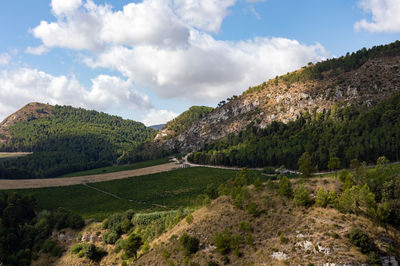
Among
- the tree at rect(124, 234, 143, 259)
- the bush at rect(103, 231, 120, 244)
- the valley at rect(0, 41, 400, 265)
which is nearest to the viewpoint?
the valley at rect(0, 41, 400, 265)

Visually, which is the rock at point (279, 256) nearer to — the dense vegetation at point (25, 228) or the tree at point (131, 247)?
the tree at point (131, 247)

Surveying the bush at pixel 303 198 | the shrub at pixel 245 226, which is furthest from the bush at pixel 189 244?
the bush at pixel 303 198

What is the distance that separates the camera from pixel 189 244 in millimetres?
53812

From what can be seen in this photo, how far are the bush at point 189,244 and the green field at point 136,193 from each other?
1467 inches

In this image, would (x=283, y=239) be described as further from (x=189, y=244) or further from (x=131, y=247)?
(x=131, y=247)

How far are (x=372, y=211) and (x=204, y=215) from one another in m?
37.1

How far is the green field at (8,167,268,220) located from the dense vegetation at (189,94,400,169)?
83.3 ft

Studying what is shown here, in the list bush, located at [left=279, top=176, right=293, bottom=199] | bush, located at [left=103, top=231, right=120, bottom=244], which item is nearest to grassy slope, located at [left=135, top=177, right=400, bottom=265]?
bush, located at [left=279, top=176, right=293, bottom=199]

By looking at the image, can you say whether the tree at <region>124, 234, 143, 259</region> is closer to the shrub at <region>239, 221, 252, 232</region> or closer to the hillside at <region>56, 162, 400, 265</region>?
the hillside at <region>56, 162, 400, 265</region>

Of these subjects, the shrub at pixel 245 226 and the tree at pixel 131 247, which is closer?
the shrub at pixel 245 226

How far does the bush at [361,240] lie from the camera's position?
40.0 m

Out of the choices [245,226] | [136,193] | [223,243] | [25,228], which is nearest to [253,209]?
[245,226]

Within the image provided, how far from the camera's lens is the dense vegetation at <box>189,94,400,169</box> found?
117 m

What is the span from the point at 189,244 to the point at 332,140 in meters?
116
